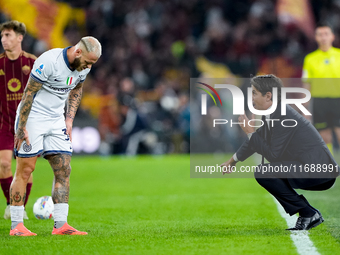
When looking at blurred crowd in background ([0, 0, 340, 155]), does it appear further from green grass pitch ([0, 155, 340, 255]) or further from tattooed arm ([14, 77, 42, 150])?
tattooed arm ([14, 77, 42, 150])

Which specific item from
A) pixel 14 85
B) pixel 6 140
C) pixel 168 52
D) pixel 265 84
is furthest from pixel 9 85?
pixel 168 52

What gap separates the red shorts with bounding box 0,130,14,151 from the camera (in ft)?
21.3

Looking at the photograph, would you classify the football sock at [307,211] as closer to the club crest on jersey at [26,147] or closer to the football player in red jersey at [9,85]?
the club crest on jersey at [26,147]

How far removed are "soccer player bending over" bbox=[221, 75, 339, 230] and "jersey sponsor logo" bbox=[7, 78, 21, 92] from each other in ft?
9.21

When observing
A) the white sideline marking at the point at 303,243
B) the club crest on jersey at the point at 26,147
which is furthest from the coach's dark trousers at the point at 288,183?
the club crest on jersey at the point at 26,147

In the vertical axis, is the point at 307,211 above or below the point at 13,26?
below

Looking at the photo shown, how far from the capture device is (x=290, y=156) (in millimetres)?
5215

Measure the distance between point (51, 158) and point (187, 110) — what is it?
13037 millimetres

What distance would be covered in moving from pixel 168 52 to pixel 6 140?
49.5ft

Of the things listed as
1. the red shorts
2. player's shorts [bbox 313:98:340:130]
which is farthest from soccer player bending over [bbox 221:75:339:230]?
player's shorts [bbox 313:98:340:130]

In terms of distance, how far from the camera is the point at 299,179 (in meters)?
5.11

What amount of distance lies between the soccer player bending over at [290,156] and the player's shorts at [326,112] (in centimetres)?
396

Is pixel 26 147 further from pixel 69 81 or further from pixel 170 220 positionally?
pixel 170 220

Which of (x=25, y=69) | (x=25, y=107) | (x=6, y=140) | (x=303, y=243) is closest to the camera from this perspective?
(x=303, y=243)
